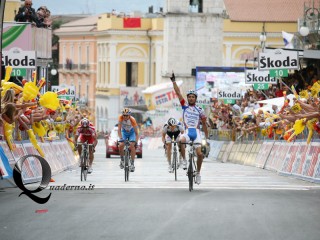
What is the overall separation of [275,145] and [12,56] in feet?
24.5

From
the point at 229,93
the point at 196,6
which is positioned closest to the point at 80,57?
the point at 196,6

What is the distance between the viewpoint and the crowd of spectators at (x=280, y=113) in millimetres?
27219

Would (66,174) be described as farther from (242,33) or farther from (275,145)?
(242,33)

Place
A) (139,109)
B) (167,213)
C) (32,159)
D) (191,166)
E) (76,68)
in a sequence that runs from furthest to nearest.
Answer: (76,68)
(139,109)
(32,159)
(191,166)
(167,213)

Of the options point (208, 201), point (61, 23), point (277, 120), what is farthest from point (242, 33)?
point (208, 201)

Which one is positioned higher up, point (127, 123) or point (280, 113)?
point (280, 113)

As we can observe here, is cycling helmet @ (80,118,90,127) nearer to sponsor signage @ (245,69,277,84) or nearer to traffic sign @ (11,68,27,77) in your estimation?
traffic sign @ (11,68,27,77)

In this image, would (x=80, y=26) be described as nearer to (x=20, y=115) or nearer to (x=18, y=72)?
(x=18, y=72)

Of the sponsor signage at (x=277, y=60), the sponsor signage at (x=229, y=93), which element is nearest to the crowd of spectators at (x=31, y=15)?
the sponsor signage at (x=277, y=60)

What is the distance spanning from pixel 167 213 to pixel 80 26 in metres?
125

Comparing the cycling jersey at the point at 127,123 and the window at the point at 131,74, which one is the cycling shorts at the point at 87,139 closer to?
the cycling jersey at the point at 127,123

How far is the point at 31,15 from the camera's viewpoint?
40594 mm

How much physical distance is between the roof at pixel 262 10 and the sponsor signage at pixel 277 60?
74455mm

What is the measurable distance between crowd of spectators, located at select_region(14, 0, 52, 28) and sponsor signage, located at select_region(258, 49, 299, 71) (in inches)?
276
